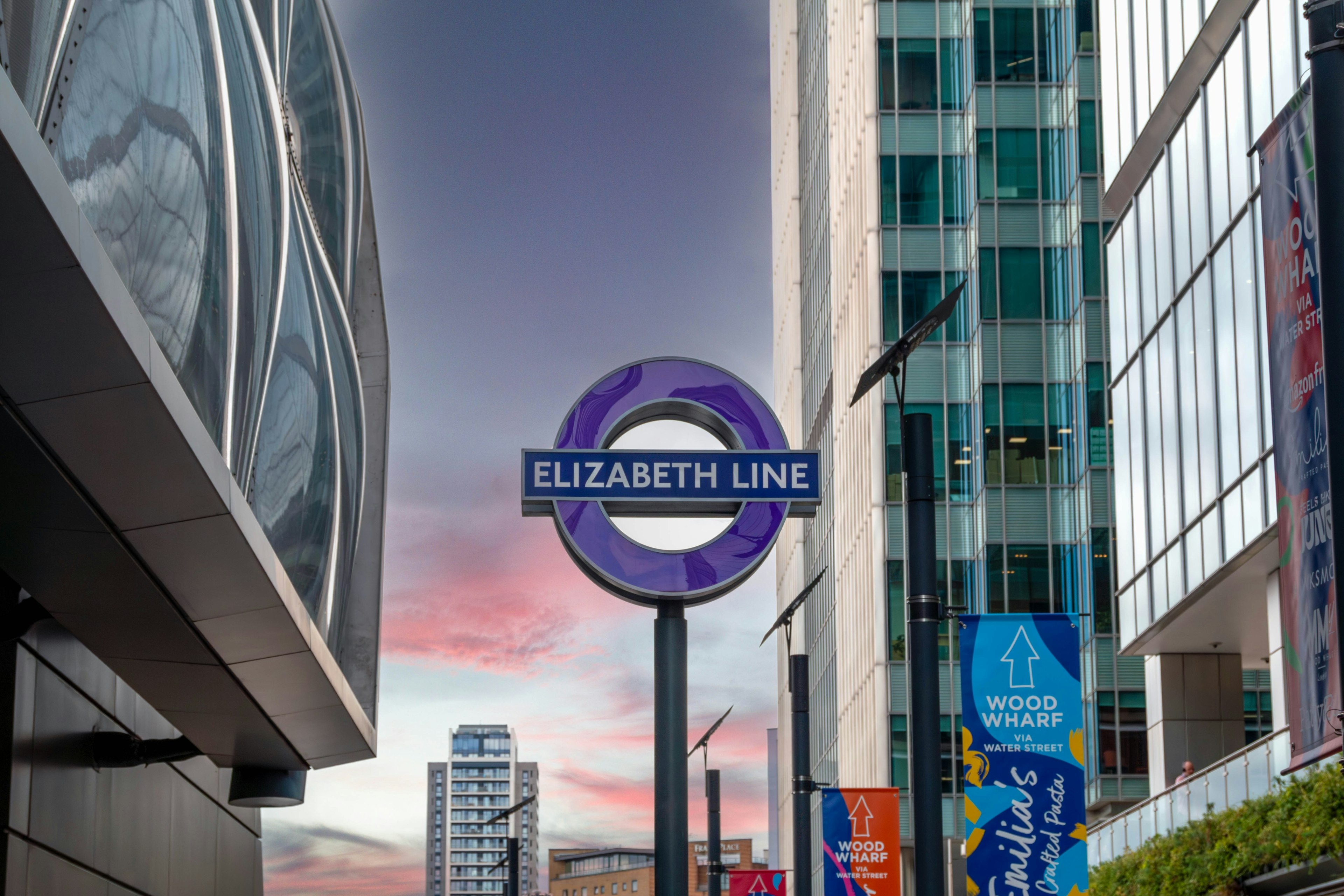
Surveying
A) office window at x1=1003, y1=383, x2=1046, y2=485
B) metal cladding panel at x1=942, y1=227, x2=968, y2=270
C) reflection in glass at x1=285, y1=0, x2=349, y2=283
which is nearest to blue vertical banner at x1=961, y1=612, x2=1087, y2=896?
reflection in glass at x1=285, y1=0, x2=349, y2=283

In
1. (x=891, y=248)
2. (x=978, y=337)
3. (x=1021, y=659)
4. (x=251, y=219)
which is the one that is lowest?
(x=1021, y=659)

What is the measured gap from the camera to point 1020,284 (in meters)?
60.1

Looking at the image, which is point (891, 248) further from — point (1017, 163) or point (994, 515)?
point (994, 515)

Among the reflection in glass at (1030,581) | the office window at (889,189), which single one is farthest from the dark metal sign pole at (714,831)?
the office window at (889,189)

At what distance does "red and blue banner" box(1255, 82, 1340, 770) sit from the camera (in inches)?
473

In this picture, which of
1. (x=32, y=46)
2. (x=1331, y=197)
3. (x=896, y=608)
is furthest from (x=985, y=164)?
(x=1331, y=197)

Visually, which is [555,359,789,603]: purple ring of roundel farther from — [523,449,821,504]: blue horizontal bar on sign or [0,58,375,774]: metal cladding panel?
[0,58,375,774]: metal cladding panel

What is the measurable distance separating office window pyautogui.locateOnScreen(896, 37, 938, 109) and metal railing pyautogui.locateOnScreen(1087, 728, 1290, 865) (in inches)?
1445

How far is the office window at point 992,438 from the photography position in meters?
58.7

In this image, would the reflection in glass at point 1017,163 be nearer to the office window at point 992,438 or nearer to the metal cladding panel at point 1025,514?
the office window at point 992,438

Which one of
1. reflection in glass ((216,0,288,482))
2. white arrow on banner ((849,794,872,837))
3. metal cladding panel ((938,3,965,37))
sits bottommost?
white arrow on banner ((849,794,872,837))

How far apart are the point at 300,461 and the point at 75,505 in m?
7.62

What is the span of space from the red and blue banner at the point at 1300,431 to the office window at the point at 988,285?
42.2 meters

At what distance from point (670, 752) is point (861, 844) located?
1674 cm
